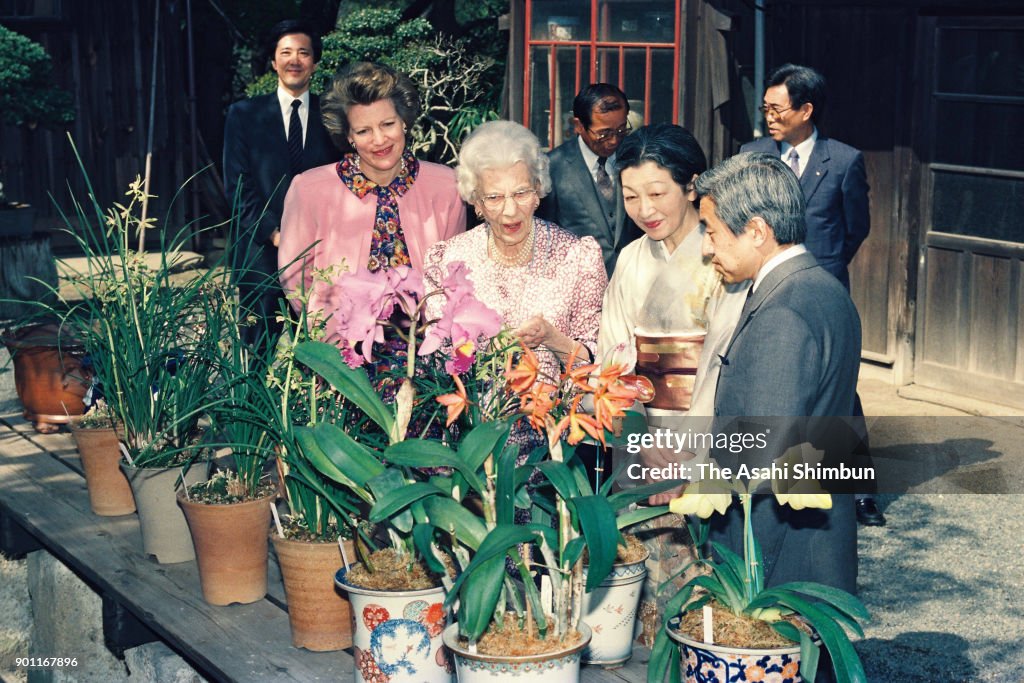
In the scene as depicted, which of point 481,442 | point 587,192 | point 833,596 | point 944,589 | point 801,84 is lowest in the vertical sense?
point 944,589

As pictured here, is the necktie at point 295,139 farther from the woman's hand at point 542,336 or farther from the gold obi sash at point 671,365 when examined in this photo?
the gold obi sash at point 671,365

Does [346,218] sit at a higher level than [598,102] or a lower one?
lower

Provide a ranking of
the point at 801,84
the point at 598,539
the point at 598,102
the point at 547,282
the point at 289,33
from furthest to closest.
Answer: the point at 801,84
the point at 289,33
the point at 598,102
the point at 547,282
the point at 598,539

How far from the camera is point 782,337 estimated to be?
2543 mm

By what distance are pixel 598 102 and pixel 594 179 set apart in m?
0.30

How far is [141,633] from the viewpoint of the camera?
3.94m

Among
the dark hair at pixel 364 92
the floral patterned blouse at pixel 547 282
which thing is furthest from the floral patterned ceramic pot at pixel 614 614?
the dark hair at pixel 364 92

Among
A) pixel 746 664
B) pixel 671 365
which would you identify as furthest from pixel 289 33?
pixel 746 664

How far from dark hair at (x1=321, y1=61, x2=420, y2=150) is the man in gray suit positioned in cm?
141

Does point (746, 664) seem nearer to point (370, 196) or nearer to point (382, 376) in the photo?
point (382, 376)

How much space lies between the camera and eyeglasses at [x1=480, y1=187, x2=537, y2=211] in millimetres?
3430

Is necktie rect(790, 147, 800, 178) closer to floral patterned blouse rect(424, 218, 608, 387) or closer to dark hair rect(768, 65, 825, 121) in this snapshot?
dark hair rect(768, 65, 825, 121)

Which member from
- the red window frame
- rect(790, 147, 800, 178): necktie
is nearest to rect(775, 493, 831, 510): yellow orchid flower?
rect(790, 147, 800, 178): necktie

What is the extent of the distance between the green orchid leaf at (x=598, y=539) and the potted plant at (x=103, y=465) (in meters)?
2.23
